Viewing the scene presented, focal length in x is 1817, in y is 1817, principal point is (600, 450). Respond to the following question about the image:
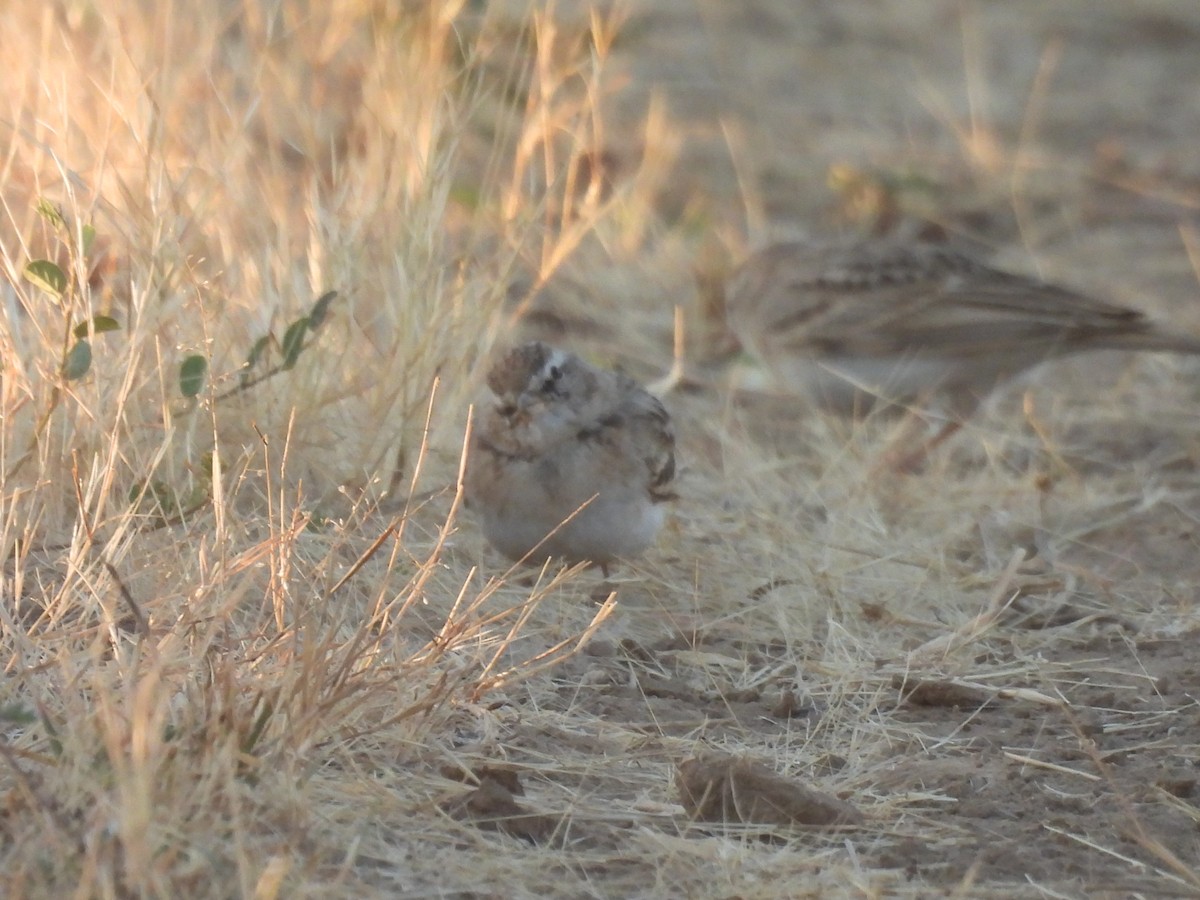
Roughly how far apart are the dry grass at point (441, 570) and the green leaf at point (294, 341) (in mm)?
193

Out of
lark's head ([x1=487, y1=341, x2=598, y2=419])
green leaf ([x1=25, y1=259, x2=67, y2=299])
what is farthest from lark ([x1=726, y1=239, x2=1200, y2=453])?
green leaf ([x1=25, y1=259, x2=67, y2=299])

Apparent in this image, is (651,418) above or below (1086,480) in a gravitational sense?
above

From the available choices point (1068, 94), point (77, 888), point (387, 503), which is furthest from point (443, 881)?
point (1068, 94)

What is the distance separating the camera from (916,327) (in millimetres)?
6645

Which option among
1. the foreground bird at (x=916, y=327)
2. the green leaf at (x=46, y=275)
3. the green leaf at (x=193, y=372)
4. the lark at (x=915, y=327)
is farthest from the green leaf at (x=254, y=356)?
the foreground bird at (x=916, y=327)

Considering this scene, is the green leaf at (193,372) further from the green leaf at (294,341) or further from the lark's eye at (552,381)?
the lark's eye at (552,381)

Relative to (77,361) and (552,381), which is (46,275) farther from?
(552,381)

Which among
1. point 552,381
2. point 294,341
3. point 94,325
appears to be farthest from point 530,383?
point 94,325

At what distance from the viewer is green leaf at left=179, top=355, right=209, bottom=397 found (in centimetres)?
409

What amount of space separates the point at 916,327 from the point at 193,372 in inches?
129

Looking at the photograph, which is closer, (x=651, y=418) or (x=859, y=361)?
(x=651, y=418)

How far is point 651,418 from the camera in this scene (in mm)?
5047

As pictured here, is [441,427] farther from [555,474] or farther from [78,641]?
[78,641]

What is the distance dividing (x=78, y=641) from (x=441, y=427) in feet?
5.62
